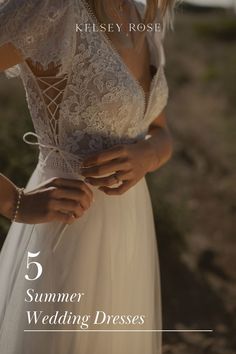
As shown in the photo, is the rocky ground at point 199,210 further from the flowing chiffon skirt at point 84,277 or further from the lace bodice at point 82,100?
the lace bodice at point 82,100

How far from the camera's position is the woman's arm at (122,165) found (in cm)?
138

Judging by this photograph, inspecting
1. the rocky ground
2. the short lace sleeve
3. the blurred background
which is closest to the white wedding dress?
the short lace sleeve

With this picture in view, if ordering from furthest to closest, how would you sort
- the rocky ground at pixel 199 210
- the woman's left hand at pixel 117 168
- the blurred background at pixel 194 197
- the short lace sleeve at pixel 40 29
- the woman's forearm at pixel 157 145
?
the rocky ground at pixel 199 210 < the blurred background at pixel 194 197 < the woman's forearm at pixel 157 145 < the woman's left hand at pixel 117 168 < the short lace sleeve at pixel 40 29

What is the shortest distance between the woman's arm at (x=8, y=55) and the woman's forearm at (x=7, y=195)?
228 millimetres

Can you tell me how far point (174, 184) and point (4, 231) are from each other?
8.40ft

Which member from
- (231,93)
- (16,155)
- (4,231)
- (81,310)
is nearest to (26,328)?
(81,310)

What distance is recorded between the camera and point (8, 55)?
129 cm

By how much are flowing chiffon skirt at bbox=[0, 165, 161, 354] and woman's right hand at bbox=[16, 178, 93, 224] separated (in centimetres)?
10

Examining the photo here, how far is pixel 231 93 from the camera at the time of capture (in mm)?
8477

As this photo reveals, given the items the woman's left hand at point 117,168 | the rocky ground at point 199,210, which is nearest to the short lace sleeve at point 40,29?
the woman's left hand at point 117,168

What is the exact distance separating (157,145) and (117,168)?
22cm

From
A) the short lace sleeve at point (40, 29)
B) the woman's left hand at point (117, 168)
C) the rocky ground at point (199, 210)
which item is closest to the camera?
the short lace sleeve at point (40, 29)

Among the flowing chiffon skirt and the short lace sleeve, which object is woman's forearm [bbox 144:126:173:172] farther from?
the short lace sleeve

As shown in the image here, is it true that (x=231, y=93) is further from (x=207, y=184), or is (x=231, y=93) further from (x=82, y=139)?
(x=82, y=139)
